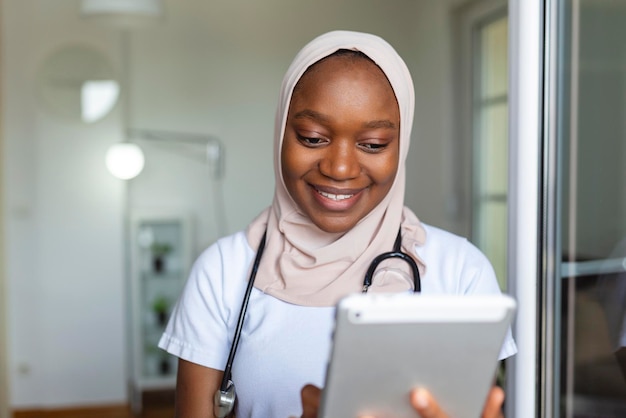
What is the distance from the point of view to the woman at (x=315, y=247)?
104 cm

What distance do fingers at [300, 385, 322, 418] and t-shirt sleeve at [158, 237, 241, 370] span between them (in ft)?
0.79

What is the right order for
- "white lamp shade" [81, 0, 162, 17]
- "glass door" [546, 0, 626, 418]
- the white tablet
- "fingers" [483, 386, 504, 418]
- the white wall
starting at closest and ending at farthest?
the white tablet → "fingers" [483, 386, 504, 418] → "glass door" [546, 0, 626, 418] → "white lamp shade" [81, 0, 162, 17] → the white wall

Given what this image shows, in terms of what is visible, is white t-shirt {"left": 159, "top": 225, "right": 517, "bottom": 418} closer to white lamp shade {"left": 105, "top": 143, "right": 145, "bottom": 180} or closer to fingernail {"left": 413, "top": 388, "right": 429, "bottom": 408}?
fingernail {"left": 413, "top": 388, "right": 429, "bottom": 408}

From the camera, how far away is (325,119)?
1.02m

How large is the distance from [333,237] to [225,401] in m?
0.27

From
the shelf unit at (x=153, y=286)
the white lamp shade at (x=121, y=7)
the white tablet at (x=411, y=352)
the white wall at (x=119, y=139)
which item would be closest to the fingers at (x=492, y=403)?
the white tablet at (x=411, y=352)

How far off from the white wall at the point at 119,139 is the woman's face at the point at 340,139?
2.55 m

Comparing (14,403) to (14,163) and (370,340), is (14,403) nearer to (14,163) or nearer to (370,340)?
(14,163)

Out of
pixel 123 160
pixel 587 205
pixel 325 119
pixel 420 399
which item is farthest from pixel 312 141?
pixel 123 160

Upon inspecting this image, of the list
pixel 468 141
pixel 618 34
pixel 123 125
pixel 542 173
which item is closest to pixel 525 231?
pixel 542 173

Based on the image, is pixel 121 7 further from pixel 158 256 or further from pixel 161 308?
pixel 161 308

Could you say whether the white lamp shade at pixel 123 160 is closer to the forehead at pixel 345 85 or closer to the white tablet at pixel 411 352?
the forehead at pixel 345 85

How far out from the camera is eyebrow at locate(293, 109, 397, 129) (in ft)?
3.36

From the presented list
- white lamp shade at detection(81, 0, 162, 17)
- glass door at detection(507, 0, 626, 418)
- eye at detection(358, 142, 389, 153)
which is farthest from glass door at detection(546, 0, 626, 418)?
white lamp shade at detection(81, 0, 162, 17)
